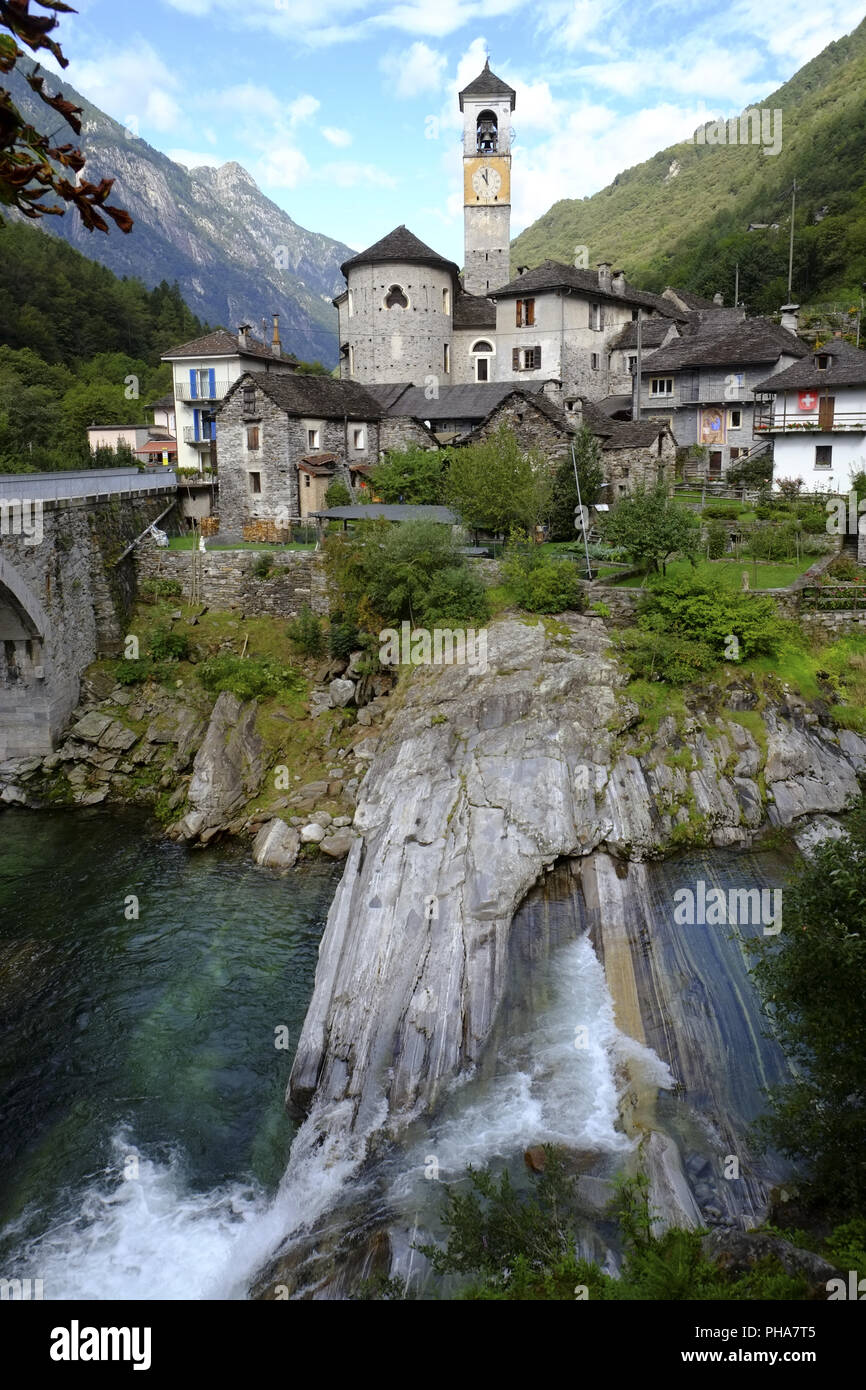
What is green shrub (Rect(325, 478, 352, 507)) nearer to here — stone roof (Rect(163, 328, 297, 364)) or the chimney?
stone roof (Rect(163, 328, 297, 364))

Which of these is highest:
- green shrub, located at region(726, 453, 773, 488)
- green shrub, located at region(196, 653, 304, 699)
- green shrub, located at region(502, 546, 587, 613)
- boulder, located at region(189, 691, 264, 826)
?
green shrub, located at region(726, 453, 773, 488)

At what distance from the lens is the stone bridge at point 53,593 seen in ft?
83.1

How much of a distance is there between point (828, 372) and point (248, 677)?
26.0 m

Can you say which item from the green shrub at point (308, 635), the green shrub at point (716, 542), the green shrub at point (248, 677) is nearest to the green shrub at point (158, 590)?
the green shrub at point (248, 677)

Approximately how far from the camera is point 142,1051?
1535 cm

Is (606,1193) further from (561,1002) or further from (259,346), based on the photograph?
(259,346)

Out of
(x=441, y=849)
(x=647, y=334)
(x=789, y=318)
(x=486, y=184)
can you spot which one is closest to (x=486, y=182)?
(x=486, y=184)

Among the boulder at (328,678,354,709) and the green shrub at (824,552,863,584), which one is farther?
the green shrub at (824,552,863,584)

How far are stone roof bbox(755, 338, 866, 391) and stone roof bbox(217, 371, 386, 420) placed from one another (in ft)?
56.6

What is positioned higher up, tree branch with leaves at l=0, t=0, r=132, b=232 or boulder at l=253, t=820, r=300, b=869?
tree branch with leaves at l=0, t=0, r=132, b=232

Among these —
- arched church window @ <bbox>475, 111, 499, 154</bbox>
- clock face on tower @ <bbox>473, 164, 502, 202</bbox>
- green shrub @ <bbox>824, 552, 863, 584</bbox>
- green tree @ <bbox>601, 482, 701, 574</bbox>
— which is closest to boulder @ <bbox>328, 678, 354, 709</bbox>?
green tree @ <bbox>601, 482, 701, 574</bbox>

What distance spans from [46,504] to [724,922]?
70.4ft

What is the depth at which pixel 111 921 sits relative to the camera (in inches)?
767

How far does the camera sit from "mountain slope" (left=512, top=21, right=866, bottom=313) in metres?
69.0
